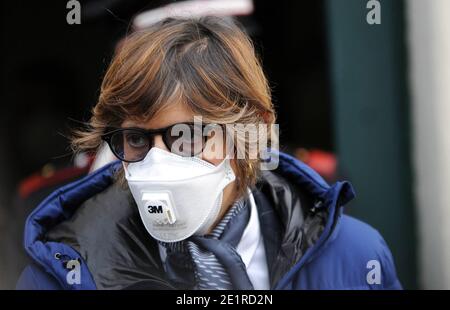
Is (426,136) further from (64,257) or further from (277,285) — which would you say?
(64,257)

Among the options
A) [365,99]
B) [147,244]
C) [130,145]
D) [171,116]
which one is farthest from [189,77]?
[365,99]

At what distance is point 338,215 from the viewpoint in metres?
1.50

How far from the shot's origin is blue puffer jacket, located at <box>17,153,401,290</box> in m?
1.45

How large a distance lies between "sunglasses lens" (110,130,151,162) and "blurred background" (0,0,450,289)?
0.56 metres

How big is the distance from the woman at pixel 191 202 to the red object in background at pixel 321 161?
853mm

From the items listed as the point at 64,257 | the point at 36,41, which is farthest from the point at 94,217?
the point at 36,41

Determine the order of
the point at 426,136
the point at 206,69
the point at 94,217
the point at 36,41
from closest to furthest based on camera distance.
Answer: the point at 206,69
the point at 94,217
the point at 426,136
the point at 36,41

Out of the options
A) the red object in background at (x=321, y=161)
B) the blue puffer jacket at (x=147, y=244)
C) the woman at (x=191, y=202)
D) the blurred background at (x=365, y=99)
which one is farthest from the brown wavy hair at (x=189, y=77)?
the red object in background at (x=321, y=161)

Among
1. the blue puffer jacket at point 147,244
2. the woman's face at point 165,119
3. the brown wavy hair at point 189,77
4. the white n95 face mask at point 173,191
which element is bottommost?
the blue puffer jacket at point 147,244

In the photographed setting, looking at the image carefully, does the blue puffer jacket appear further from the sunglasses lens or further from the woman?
the sunglasses lens

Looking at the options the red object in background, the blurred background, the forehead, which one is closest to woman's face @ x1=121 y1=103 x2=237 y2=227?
the forehead

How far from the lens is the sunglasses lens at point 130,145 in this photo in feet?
4.64

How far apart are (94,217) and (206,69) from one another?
1.37 feet

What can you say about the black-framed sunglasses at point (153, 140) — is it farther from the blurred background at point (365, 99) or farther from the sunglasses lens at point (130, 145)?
the blurred background at point (365, 99)
